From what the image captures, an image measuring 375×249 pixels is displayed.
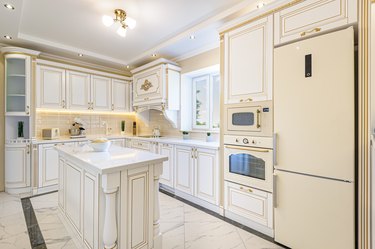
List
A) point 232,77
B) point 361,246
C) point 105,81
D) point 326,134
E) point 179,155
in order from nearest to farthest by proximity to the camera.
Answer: point 361,246 < point 326,134 < point 232,77 < point 179,155 < point 105,81

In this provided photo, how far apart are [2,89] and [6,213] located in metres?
2.08

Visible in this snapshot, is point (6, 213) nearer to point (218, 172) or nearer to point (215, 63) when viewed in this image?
point (218, 172)

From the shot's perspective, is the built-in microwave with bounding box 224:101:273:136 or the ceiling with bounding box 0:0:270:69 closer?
the built-in microwave with bounding box 224:101:273:136

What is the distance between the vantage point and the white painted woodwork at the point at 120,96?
14.8ft

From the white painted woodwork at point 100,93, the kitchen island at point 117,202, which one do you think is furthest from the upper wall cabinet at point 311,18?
the white painted woodwork at point 100,93

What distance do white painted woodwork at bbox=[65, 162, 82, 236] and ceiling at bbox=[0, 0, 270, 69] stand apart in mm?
1893

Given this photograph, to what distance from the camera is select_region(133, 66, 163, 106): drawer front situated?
371cm

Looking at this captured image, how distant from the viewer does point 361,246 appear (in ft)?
4.91

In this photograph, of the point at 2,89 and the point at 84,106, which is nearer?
the point at 2,89

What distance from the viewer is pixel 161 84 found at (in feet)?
12.0

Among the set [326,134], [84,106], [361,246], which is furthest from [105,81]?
[361,246]

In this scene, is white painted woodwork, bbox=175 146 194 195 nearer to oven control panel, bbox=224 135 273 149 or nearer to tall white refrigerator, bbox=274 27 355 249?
oven control panel, bbox=224 135 273 149

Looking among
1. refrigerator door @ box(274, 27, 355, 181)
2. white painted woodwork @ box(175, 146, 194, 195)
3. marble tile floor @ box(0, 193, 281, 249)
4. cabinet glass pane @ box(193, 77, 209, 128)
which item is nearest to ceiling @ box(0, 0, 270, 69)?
cabinet glass pane @ box(193, 77, 209, 128)

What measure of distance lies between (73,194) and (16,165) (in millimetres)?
2071
